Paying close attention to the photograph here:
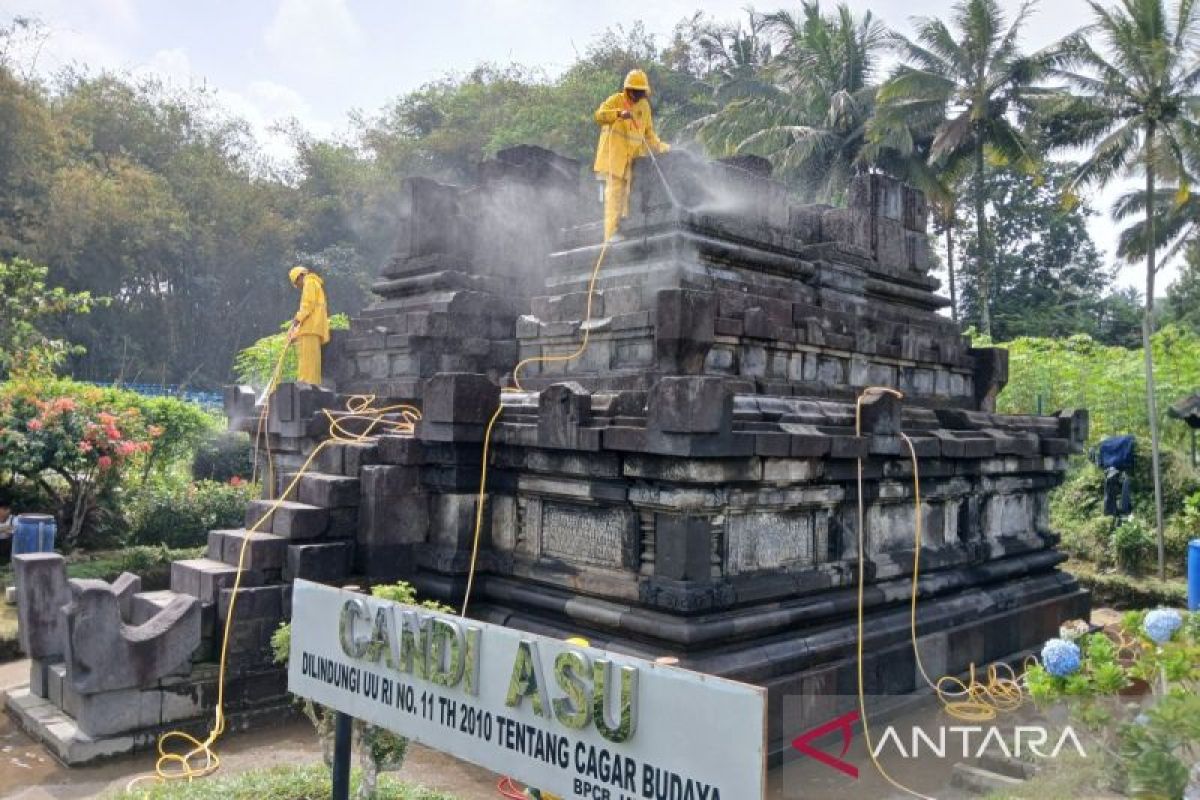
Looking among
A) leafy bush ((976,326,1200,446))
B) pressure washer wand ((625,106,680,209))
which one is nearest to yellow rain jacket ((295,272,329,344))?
pressure washer wand ((625,106,680,209))

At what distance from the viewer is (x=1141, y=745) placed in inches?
148

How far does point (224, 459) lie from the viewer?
58.9ft

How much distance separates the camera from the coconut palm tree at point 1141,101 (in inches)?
835

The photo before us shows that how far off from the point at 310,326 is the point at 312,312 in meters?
0.16

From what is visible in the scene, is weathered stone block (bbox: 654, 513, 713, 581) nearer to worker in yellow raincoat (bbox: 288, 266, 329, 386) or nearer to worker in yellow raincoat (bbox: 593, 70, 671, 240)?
worker in yellow raincoat (bbox: 593, 70, 671, 240)

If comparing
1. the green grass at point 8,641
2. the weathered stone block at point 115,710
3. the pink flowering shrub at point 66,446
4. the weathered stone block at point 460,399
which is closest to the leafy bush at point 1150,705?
the weathered stone block at point 460,399

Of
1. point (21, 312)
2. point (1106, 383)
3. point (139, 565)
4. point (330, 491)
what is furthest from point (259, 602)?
point (1106, 383)

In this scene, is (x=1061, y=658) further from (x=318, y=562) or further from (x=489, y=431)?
(x=318, y=562)

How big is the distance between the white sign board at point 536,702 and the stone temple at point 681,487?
2.39 m

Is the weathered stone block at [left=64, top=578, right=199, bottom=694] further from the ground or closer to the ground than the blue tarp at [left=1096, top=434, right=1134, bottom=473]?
closer to the ground

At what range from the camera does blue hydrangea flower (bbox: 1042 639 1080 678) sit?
177 inches

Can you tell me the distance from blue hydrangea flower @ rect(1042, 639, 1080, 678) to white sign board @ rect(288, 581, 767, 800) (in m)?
2.41

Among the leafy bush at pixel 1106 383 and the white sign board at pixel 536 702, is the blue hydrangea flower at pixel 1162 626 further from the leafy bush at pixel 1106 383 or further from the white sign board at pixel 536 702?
the leafy bush at pixel 1106 383

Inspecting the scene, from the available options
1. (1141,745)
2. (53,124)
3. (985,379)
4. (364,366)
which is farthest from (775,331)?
(53,124)
